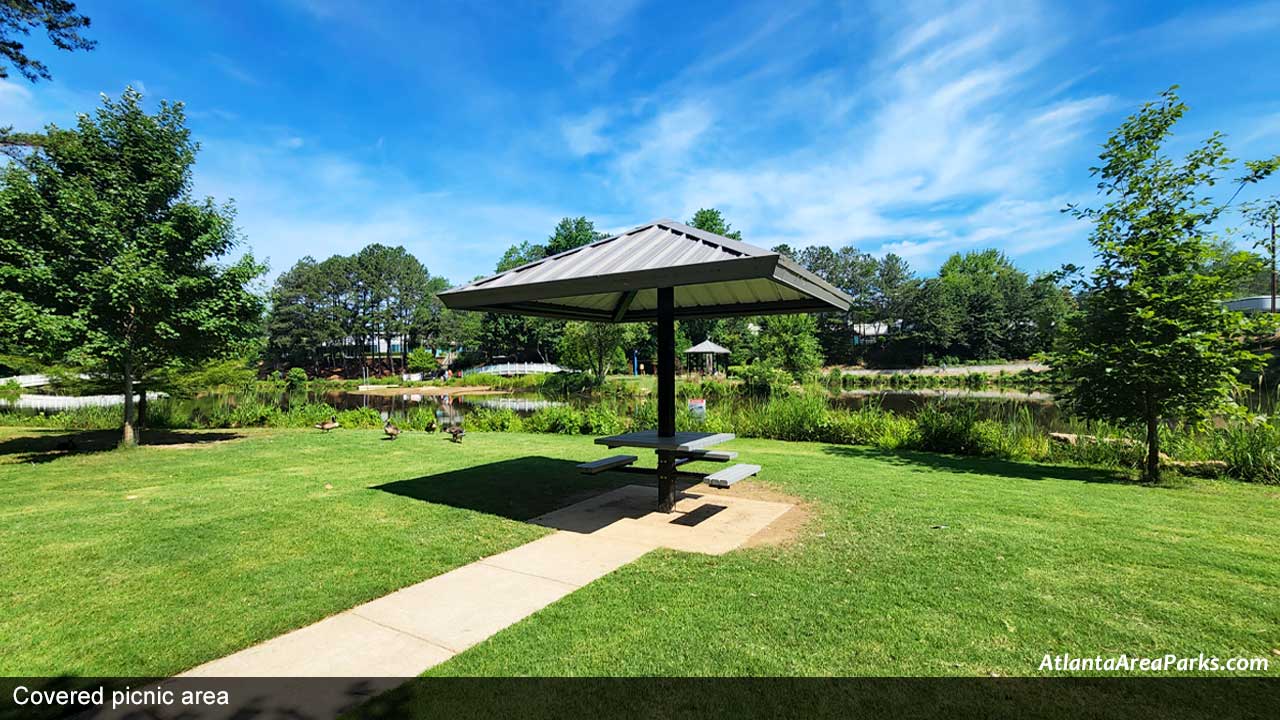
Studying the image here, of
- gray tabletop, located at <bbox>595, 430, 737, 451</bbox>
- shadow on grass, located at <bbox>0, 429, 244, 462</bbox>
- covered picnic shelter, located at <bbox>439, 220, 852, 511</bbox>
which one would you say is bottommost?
shadow on grass, located at <bbox>0, 429, 244, 462</bbox>

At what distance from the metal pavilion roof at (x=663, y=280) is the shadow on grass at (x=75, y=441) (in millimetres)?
8848

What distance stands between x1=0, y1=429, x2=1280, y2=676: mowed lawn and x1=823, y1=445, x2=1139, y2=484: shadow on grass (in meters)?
0.33

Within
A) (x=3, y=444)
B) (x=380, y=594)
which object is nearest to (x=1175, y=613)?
(x=380, y=594)

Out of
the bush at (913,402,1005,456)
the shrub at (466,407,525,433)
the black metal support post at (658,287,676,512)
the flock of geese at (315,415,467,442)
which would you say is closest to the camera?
the black metal support post at (658,287,676,512)

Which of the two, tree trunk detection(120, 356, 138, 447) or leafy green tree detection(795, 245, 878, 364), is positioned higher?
leafy green tree detection(795, 245, 878, 364)

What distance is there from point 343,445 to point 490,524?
6566 mm

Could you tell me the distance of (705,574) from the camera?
13.1 ft

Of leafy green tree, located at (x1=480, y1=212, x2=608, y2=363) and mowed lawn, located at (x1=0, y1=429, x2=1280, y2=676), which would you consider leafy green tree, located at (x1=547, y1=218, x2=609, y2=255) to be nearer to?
leafy green tree, located at (x1=480, y1=212, x2=608, y2=363)

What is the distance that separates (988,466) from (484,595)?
306 inches

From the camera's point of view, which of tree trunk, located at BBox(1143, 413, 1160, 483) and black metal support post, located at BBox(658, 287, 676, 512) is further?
tree trunk, located at BBox(1143, 413, 1160, 483)

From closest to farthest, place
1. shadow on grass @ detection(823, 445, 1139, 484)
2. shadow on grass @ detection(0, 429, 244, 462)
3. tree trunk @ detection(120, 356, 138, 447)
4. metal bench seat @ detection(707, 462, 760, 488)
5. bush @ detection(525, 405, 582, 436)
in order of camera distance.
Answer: metal bench seat @ detection(707, 462, 760, 488)
shadow on grass @ detection(823, 445, 1139, 484)
shadow on grass @ detection(0, 429, 244, 462)
tree trunk @ detection(120, 356, 138, 447)
bush @ detection(525, 405, 582, 436)

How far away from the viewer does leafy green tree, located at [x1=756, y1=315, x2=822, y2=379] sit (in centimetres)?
2939

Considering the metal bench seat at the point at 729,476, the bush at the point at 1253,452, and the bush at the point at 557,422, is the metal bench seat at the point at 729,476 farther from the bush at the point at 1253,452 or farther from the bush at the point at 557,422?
the bush at the point at 557,422

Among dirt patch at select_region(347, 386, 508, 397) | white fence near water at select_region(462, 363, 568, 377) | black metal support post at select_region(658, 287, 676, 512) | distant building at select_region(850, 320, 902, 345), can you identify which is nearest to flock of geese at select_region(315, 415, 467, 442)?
black metal support post at select_region(658, 287, 676, 512)
